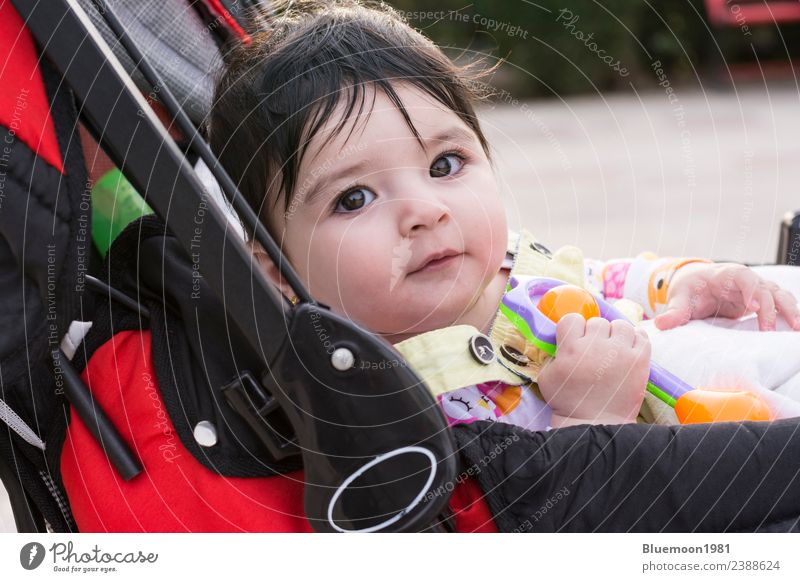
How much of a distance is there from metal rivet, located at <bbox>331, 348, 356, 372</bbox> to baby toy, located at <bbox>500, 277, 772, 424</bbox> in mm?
277

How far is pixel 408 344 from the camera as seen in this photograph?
2.94ft

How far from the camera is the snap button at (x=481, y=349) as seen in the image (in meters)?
0.88

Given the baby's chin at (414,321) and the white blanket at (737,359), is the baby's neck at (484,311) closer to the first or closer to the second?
the baby's chin at (414,321)

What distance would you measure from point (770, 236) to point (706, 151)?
34.8 inches

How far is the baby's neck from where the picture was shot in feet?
3.24

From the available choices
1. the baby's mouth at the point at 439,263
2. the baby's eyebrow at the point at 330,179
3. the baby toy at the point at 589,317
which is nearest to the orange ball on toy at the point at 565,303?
the baby toy at the point at 589,317

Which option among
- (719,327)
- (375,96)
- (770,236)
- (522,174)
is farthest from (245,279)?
(522,174)

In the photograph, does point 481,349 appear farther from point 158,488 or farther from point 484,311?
point 158,488

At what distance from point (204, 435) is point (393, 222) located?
25 cm

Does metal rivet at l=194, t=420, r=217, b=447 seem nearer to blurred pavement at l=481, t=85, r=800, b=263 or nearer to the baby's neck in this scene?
the baby's neck

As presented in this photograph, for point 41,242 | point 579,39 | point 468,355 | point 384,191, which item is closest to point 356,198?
point 384,191

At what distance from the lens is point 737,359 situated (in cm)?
95

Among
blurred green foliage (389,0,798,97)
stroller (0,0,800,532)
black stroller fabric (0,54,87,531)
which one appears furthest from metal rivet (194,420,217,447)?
blurred green foliage (389,0,798,97)

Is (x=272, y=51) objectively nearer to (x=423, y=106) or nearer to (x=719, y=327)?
(x=423, y=106)
